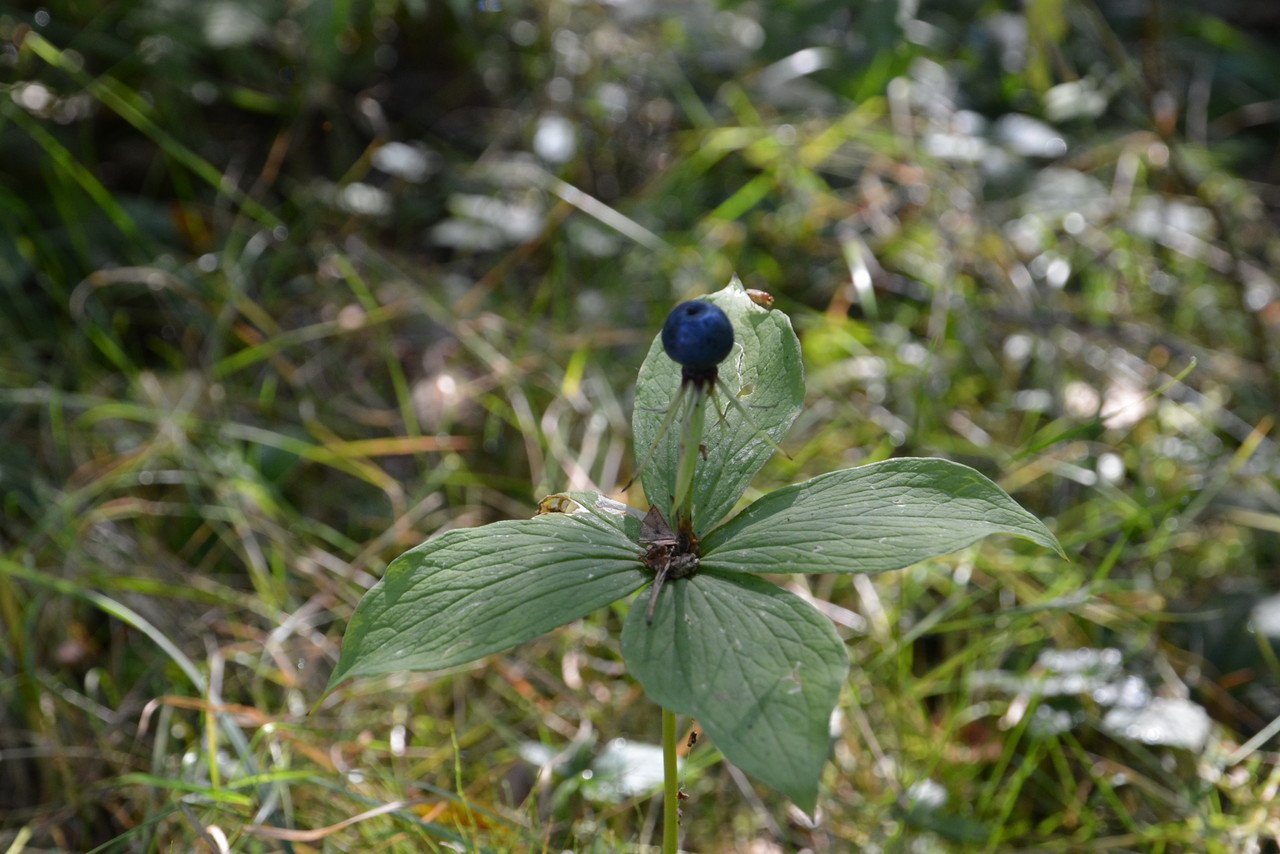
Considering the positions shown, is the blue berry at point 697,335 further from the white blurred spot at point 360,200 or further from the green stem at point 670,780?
the white blurred spot at point 360,200

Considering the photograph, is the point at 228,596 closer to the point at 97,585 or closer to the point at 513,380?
the point at 97,585

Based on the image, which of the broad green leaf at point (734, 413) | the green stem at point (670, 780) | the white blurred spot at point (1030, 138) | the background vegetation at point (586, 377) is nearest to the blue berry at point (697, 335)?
the broad green leaf at point (734, 413)

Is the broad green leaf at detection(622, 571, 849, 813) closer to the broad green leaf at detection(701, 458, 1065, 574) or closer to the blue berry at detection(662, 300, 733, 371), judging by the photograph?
the broad green leaf at detection(701, 458, 1065, 574)

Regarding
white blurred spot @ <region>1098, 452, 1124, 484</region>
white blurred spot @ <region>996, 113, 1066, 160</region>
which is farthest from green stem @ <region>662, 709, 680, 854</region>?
white blurred spot @ <region>996, 113, 1066, 160</region>

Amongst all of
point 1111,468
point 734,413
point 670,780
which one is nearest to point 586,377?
point 1111,468

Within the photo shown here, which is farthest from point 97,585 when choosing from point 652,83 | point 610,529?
point 652,83
